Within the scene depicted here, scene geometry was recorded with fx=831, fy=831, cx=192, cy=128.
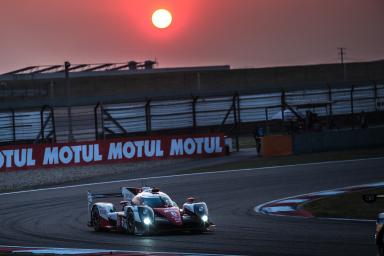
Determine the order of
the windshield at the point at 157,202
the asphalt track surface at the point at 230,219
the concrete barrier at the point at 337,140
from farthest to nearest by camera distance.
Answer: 1. the concrete barrier at the point at 337,140
2. the windshield at the point at 157,202
3. the asphalt track surface at the point at 230,219

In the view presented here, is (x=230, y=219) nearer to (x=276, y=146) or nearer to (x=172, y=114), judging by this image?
(x=276, y=146)

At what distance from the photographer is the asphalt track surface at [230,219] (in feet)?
44.3

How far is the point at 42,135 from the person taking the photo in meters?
37.1

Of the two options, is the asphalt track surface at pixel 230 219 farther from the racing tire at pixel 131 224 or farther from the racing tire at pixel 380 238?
the racing tire at pixel 380 238

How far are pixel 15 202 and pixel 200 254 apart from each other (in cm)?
1349

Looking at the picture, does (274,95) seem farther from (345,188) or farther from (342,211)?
(342,211)

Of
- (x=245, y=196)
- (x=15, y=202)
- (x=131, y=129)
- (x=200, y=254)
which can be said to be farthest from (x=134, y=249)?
(x=131, y=129)

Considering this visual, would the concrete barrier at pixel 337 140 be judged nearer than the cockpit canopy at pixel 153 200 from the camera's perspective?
No

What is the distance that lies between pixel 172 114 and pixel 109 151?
7031mm

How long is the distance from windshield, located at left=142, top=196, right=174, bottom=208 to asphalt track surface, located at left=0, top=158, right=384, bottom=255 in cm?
67

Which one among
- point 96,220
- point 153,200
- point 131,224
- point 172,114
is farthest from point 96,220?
point 172,114

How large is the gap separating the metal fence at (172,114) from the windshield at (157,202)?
2104cm

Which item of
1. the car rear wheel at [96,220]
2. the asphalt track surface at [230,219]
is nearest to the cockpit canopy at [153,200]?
the asphalt track surface at [230,219]

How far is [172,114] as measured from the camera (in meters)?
40.2
